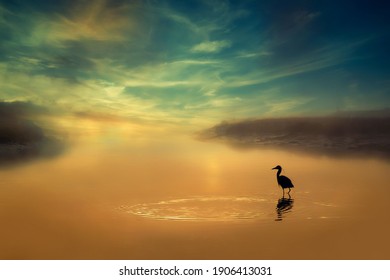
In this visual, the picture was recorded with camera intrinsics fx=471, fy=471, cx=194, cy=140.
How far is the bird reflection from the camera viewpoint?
1898 cm

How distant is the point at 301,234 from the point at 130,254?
19.5 ft

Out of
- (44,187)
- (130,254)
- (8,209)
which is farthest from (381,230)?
(44,187)

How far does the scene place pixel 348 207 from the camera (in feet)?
68.6

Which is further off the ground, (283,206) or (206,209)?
(283,206)

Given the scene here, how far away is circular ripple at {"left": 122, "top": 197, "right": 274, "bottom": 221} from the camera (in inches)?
741

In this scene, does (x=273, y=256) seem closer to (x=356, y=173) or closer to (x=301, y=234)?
(x=301, y=234)

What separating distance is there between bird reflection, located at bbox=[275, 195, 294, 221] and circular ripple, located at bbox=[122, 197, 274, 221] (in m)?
0.37

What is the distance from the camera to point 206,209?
2006cm

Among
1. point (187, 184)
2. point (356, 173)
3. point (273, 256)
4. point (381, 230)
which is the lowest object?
point (273, 256)

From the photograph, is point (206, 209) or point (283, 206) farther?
point (283, 206)

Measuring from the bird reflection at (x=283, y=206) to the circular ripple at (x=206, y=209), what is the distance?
37 centimetres

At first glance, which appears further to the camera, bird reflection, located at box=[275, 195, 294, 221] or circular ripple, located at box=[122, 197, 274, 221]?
bird reflection, located at box=[275, 195, 294, 221]

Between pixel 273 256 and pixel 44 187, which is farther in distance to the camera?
pixel 44 187

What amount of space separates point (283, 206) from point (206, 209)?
3.54 metres
